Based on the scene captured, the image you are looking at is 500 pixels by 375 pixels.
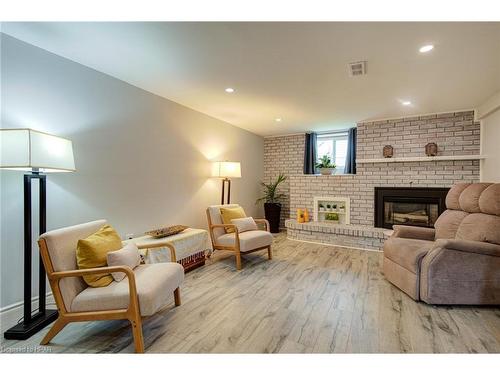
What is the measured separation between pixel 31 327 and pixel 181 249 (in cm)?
142

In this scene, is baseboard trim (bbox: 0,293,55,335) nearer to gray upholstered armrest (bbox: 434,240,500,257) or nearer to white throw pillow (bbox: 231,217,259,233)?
white throw pillow (bbox: 231,217,259,233)

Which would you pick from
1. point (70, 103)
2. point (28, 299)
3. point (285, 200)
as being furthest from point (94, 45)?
point (285, 200)

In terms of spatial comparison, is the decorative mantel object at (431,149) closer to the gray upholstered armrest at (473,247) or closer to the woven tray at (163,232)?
the gray upholstered armrest at (473,247)

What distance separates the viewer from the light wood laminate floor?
65.6 inches

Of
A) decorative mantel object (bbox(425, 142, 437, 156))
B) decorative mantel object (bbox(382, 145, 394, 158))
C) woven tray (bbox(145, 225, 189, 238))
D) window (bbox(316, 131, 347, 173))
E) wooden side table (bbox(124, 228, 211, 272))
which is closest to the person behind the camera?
wooden side table (bbox(124, 228, 211, 272))

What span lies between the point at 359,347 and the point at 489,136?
3.77 meters

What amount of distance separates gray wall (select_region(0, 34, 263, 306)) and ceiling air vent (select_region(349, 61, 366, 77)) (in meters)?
2.43

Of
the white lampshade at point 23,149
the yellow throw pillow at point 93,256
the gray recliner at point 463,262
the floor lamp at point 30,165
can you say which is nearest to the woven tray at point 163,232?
the yellow throw pillow at point 93,256

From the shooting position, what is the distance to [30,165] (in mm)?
1643

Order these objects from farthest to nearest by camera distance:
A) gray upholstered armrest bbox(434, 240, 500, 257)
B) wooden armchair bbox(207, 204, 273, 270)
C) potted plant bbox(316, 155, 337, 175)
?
potted plant bbox(316, 155, 337, 175), wooden armchair bbox(207, 204, 273, 270), gray upholstered armrest bbox(434, 240, 500, 257)

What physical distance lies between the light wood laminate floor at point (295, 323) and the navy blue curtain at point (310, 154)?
9.90 feet

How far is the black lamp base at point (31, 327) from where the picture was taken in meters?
1.74

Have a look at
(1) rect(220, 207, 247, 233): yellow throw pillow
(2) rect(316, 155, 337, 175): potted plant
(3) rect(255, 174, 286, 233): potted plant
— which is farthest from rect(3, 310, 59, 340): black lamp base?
(2) rect(316, 155, 337, 175): potted plant
